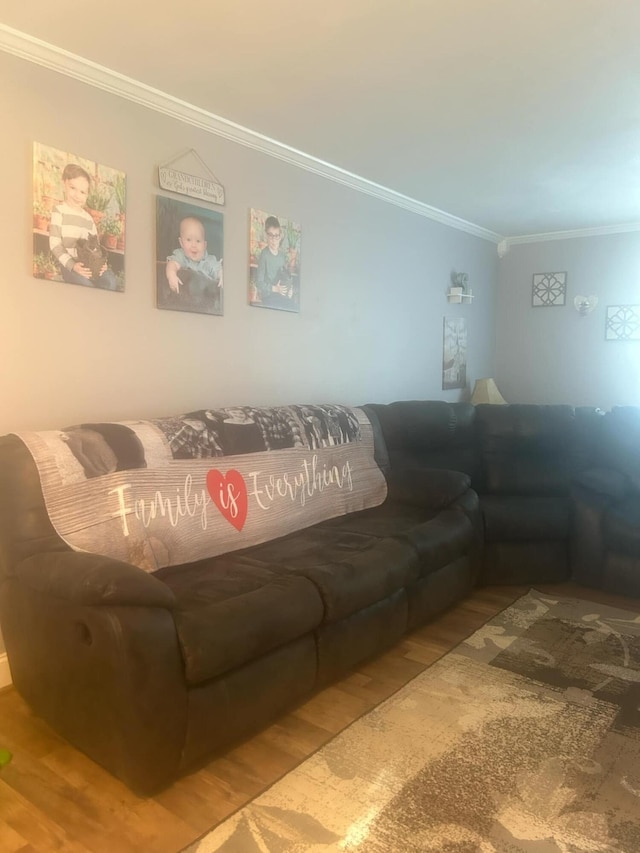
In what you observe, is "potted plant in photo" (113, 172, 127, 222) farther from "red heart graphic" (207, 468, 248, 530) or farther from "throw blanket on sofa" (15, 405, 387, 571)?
"red heart graphic" (207, 468, 248, 530)

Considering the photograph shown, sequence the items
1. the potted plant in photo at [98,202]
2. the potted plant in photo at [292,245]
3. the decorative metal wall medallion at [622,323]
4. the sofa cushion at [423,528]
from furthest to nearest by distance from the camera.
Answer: the decorative metal wall medallion at [622,323] → the potted plant in photo at [292,245] → the sofa cushion at [423,528] → the potted plant in photo at [98,202]

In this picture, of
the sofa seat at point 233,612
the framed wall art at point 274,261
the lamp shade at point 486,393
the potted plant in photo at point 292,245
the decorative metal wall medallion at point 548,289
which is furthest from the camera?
the decorative metal wall medallion at point 548,289

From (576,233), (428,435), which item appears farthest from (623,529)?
(576,233)

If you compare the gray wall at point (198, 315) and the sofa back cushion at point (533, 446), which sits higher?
the gray wall at point (198, 315)

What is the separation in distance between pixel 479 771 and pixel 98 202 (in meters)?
2.52

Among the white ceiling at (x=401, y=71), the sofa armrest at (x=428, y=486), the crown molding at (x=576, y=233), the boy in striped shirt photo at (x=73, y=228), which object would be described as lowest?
the sofa armrest at (x=428, y=486)

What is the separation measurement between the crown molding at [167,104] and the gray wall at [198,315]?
4 cm

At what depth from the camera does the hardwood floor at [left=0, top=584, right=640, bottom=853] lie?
1.65 m

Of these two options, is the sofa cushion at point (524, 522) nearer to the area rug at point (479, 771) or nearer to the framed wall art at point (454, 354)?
the area rug at point (479, 771)

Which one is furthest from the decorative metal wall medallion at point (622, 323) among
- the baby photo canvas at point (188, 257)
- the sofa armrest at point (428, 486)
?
the baby photo canvas at point (188, 257)

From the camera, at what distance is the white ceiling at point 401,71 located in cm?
216

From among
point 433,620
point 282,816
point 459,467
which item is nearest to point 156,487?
point 282,816

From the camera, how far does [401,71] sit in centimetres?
255

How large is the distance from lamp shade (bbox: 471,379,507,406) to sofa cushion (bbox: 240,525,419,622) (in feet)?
8.99
